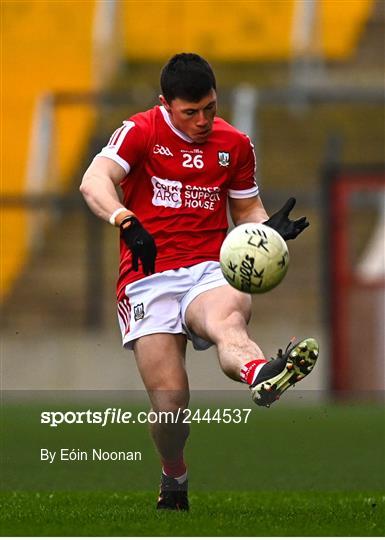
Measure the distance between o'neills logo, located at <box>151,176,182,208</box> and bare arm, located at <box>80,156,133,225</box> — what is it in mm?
165

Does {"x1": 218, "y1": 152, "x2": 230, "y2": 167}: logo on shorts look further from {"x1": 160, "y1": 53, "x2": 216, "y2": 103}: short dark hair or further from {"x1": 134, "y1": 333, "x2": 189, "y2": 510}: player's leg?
{"x1": 134, "y1": 333, "x2": 189, "y2": 510}: player's leg

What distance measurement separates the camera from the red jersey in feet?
23.6

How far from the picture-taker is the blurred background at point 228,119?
16.4 m

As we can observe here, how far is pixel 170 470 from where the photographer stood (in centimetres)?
727

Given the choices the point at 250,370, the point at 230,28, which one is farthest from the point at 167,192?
the point at 230,28

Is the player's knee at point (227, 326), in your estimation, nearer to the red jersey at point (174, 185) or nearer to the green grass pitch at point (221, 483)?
the red jersey at point (174, 185)

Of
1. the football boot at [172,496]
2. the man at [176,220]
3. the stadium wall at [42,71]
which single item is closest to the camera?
the man at [176,220]

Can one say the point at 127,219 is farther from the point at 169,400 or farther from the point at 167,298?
the point at 169,400

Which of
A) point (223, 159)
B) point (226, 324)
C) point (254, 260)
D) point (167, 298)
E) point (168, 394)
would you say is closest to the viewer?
point (254, 260)

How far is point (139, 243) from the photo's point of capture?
6.56 metres

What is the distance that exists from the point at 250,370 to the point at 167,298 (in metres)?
0.80

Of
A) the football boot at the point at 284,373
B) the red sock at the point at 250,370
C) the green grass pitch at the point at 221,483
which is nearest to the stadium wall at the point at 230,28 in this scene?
the green grass pitch at the point at 221,483

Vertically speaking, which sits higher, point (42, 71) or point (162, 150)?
point (162, 150)

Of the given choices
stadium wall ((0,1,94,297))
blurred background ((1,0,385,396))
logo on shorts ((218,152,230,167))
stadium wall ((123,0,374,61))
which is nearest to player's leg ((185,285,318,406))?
logo on shorts ((218,152,230,167))
